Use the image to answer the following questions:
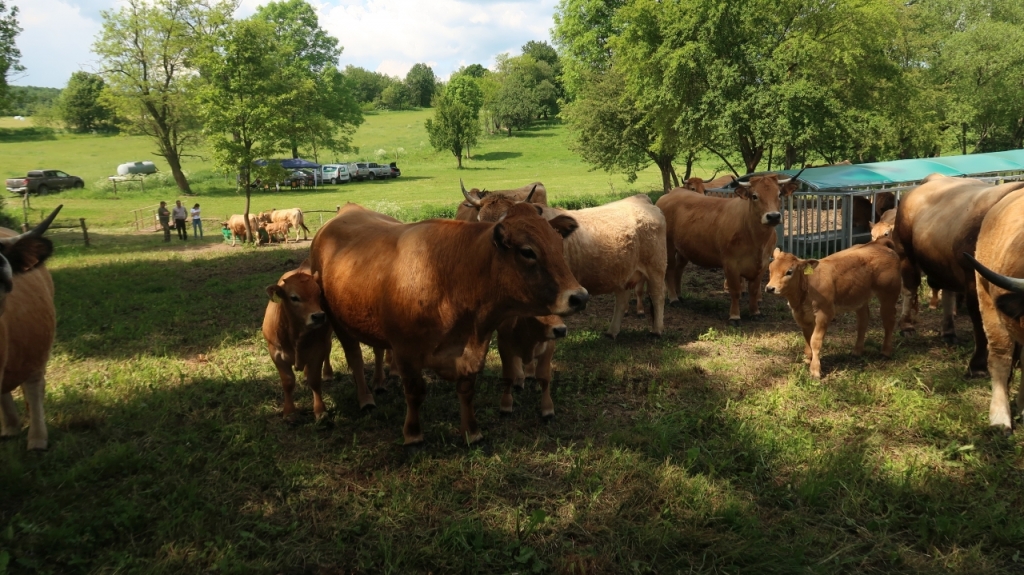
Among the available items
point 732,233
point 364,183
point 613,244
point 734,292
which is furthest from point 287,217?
point 364,183

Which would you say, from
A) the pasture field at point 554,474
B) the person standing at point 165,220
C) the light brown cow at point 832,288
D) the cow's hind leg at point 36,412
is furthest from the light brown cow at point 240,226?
the light brown cow at point 832,288

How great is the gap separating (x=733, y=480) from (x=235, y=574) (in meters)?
3.58

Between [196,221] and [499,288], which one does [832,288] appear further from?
[196,221]

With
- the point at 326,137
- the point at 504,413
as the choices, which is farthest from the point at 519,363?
the point at 326,137

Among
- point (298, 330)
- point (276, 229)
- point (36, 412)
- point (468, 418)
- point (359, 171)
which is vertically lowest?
point (468, 418)

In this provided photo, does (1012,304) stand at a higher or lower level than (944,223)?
lower

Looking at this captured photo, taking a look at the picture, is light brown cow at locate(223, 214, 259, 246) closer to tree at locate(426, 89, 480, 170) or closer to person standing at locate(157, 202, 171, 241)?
person standing at locate(157, 202, 171, 241)

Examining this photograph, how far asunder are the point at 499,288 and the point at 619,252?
4.09 metres

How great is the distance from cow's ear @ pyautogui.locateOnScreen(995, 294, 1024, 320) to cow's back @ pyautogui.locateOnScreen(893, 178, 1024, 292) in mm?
1931

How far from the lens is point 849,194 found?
13.2 m

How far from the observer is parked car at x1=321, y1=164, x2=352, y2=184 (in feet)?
168

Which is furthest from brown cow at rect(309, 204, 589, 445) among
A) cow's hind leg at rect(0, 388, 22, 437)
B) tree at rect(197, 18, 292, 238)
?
tree at rect(197, 18, 292, 238)

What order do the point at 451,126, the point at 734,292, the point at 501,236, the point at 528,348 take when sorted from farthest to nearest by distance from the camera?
the point at 451,126, the point at 734,292, the point at 528,348, the point at 501,236

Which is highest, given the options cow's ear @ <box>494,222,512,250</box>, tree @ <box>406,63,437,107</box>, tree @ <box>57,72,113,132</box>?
tree @ <box>406,63,437,107</box>
